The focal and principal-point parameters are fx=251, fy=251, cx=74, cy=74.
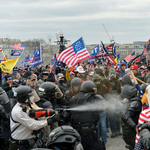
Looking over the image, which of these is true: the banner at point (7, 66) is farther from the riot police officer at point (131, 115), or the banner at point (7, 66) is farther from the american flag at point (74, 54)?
the riot police officer at point (131, 115)

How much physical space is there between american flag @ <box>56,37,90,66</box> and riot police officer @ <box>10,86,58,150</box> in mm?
6695

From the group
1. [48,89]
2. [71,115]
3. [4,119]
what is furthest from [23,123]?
[4,119]

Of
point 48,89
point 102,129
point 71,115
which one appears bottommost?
point 102,129

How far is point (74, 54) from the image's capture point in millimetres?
11414

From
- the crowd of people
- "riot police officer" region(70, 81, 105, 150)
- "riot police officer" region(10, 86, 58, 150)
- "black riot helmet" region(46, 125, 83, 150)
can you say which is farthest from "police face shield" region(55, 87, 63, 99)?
"black riot helmet" region(46, 125, 83, 150)

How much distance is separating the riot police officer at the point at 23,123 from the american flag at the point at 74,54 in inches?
264

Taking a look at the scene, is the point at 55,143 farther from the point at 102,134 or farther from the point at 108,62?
the point at 108,62

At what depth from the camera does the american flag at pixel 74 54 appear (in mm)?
11098

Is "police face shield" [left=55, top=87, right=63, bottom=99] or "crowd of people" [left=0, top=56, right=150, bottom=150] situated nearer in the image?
"crowd of people" [left=0, top=56, right=150, bottom=150]

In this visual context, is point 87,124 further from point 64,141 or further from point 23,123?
point 64,141

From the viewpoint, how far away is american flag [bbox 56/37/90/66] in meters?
11.1

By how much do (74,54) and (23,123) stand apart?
7477 mm

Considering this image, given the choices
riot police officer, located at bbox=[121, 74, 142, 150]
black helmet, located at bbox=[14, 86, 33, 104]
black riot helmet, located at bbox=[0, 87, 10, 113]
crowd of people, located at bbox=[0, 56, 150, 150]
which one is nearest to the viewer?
crowd of people, located at bbox=[0, 56, 150, 150]

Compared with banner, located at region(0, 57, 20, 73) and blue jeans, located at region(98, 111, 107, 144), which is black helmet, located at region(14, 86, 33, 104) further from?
banner, located at region(0, 57, 20, 73)
